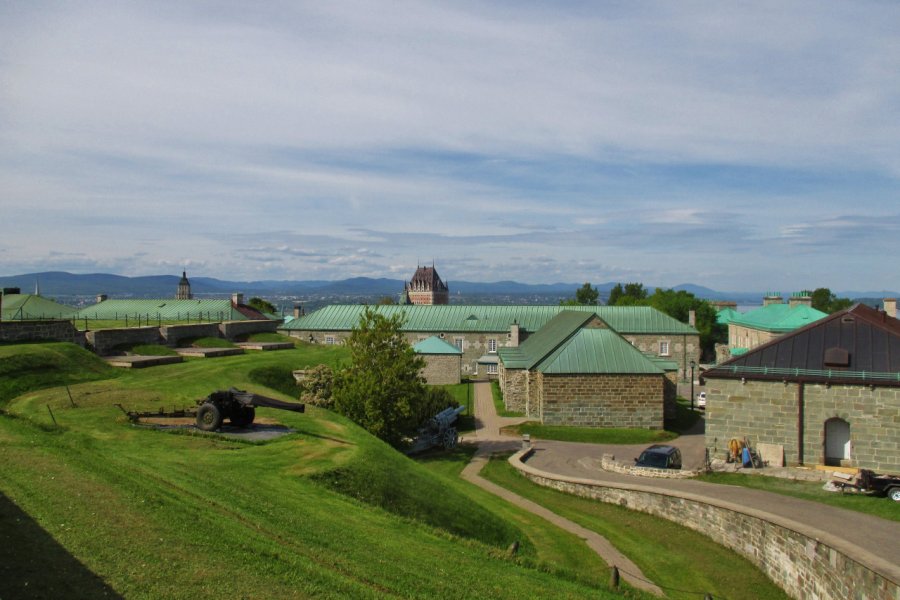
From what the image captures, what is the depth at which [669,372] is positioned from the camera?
139 ft

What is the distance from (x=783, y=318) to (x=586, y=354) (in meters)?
31.1

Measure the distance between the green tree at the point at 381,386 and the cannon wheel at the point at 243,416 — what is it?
775 centimetres

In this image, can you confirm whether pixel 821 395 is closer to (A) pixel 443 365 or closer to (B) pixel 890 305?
(B) pixel 890 305

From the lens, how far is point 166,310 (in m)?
61.6

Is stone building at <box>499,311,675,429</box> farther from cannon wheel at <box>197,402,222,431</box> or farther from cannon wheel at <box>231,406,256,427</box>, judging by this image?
cannon wheel at <box>197,402,222,431</box>

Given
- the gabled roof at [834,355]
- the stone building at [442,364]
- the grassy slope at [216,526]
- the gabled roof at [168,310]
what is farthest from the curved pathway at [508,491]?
the gabled roof at [168,310]

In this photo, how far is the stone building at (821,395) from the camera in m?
24.7

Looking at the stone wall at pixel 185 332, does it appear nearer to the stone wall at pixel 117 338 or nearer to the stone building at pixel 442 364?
the stone wall at pixel 117 338

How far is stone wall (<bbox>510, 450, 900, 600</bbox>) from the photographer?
13.6 meters

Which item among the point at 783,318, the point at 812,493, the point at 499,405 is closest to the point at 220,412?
the point at 812,493

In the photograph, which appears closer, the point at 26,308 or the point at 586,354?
the point at 586,354

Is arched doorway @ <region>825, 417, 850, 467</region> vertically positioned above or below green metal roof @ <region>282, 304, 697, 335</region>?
below

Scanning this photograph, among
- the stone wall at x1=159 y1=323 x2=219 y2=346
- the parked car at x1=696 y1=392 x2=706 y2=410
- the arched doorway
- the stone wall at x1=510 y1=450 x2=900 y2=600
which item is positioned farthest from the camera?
the parked car at x1=696 y1=392 x2=706 y2=410

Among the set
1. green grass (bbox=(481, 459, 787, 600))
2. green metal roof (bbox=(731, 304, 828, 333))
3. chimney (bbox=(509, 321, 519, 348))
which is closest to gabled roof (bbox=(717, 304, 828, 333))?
green metal roof (bbox=(731, 304, 828, 333))
